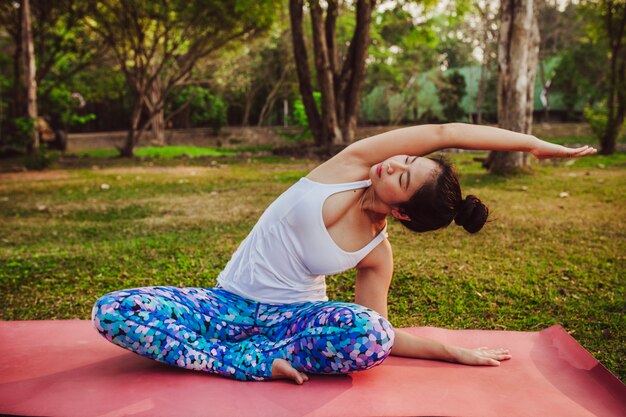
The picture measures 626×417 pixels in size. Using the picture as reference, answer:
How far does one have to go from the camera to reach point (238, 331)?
2393 millimetres

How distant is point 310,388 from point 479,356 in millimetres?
787

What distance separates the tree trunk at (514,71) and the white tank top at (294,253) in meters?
6.62

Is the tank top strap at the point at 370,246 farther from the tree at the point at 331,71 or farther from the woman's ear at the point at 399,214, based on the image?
the tree at the point at 331,71

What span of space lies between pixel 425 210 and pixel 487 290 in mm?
1703

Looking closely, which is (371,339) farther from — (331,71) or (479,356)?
(331,71)

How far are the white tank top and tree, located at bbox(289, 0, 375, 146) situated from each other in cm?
1023

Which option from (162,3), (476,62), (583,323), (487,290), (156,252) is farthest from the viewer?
(476,62)

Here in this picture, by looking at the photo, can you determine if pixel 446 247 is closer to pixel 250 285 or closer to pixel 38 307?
pixel 250 285

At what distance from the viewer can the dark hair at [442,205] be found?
86.2 inches

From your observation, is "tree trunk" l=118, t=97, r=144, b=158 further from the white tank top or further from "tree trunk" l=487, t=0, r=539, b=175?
the white tank top

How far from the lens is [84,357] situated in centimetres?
250

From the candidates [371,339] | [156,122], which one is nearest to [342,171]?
[371,339]

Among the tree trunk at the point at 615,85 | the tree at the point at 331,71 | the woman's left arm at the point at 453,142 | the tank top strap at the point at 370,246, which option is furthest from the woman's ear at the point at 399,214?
the tree trunk at the point at 615,85

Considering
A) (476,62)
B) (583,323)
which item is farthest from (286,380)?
(476,62)
